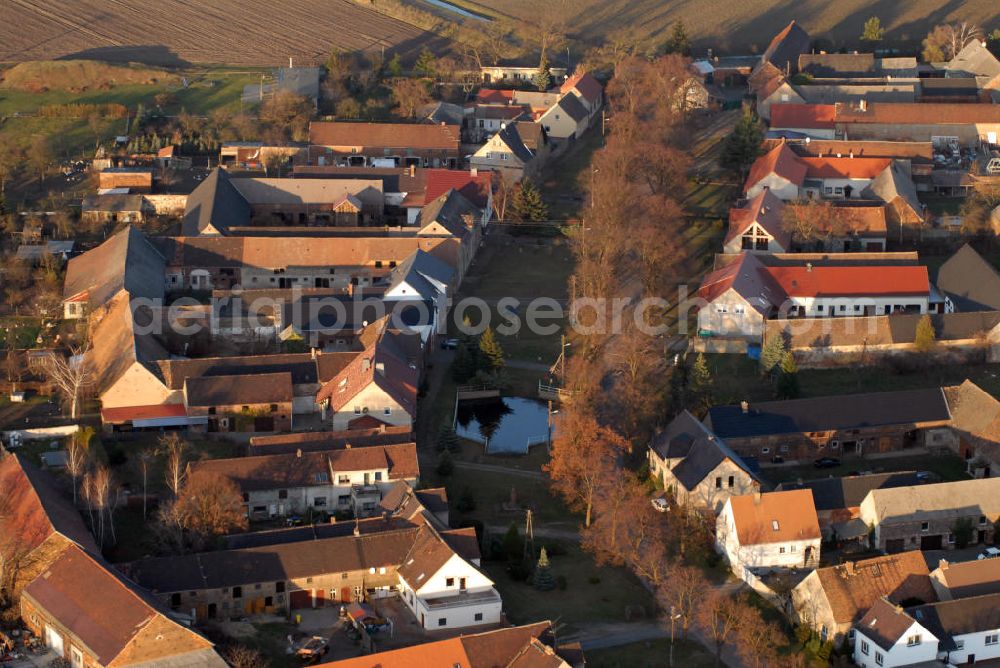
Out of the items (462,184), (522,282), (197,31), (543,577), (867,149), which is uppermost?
(197,31)

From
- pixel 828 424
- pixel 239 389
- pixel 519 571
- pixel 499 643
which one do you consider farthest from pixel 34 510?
pixel 828 424

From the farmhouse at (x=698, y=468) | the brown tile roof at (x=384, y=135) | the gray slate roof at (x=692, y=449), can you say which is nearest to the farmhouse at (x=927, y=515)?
the farmhouse at (x=698, y=468)

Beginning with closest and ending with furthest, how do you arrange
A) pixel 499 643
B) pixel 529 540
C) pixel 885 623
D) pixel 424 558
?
1. pixel 499 643
2. pixel 885 623
3. pixel 424 558
4. pixel 529 540

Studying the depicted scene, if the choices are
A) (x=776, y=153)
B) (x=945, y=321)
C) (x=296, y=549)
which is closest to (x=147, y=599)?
(x=296, y=549)

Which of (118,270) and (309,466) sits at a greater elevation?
(118,270)

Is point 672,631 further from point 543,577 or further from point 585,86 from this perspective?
point 585,86

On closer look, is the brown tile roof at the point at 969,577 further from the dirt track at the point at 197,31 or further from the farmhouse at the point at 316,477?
the dirt track at the point at 197,31

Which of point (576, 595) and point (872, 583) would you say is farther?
point (576, 595)

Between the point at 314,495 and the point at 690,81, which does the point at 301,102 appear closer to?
the point at 690,81
